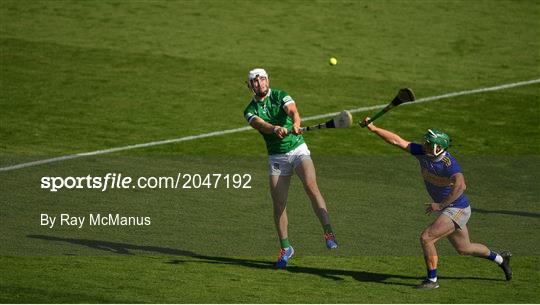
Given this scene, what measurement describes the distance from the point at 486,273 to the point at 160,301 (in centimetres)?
485

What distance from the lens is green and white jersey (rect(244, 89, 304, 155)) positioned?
17219 millimetres

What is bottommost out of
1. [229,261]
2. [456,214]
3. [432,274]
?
[432,274]

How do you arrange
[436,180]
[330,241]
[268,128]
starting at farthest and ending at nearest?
[330,241] → [268,128] → [436,180]

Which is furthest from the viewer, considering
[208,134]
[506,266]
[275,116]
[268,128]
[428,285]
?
[208,134]

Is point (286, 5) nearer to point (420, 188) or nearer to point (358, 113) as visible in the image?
point (358, 113)

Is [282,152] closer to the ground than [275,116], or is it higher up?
closer to the ground

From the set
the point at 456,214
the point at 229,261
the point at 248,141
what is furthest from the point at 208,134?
the point at 456,214

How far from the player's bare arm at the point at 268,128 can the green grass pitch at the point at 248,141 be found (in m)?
1.98

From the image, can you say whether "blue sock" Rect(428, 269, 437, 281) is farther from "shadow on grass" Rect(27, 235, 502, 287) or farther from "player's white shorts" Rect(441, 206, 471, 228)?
"player's white shorts" Rect(441, 206, 471, 228)

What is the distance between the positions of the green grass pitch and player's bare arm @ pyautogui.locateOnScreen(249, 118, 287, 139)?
6.49ft

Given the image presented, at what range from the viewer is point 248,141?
25359mm

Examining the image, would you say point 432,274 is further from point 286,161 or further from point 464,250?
point 286,161

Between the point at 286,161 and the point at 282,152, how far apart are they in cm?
14

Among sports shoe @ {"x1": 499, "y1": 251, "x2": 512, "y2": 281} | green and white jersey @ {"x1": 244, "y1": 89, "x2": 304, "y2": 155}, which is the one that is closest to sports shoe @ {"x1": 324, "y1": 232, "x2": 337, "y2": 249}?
green and white jersey @ {"x1": 244, "y1": 89, "x2": 304, "y2": 155}
